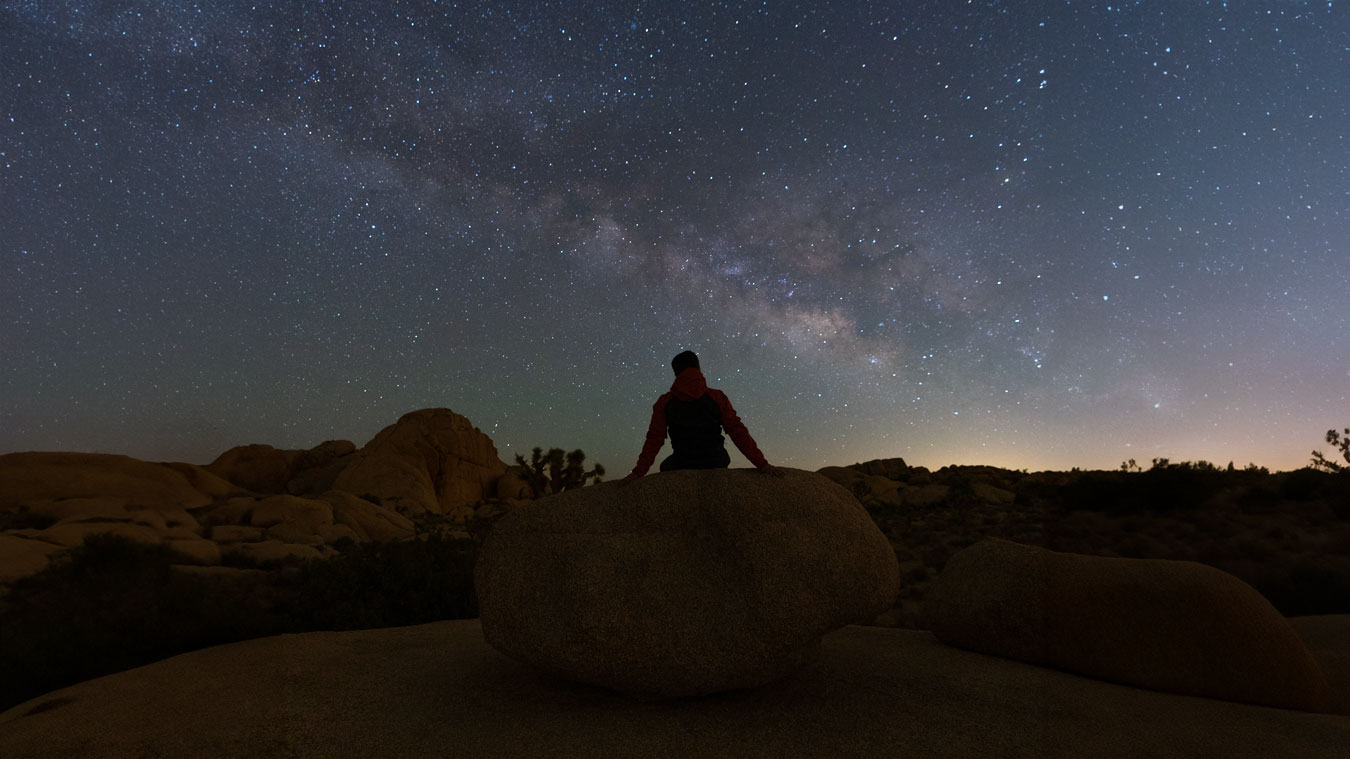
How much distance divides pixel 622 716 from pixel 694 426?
8.81ft

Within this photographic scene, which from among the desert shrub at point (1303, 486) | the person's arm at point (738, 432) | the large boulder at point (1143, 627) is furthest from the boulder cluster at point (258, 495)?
the desert shrub at point (1303, 486)

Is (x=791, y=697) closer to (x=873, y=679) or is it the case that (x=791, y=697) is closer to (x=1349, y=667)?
(x=873, y=679)

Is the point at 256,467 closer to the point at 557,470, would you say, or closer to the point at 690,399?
the point at 557,470

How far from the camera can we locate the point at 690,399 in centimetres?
625

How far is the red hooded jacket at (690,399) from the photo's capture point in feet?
20.3

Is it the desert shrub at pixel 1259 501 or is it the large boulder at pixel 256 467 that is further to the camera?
the large boulder at pixel 256 467

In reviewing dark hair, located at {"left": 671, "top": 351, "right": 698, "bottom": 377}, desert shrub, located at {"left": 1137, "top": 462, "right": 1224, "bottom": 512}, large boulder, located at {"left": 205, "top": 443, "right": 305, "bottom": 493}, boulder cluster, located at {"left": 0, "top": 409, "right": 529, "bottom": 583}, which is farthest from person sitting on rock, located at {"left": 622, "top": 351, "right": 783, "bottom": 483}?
large boulder, located at {"left": 205, "top": 443, "right": 305, "bottom": 493}

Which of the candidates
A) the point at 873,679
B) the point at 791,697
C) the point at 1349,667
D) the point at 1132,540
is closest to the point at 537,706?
the point at 791,697

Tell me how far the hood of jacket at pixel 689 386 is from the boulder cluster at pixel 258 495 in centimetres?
1479

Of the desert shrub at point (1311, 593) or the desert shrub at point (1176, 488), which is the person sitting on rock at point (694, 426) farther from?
the desert shrub at point (1176, 488)

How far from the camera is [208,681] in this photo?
5898 millimetres

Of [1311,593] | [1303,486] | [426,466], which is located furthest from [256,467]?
[1303,486]

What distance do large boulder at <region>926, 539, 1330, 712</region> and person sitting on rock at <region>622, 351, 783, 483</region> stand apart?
3141 millimetres

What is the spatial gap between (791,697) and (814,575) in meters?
A: 1.20
